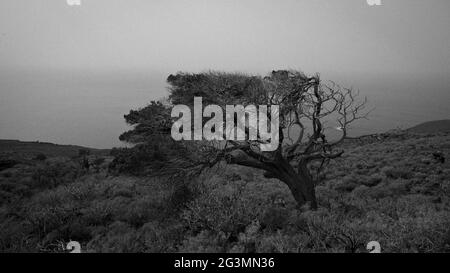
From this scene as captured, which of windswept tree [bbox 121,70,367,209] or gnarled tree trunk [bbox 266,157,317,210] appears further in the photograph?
A: gnarled tree trunk [bbox 266,157,317,210]

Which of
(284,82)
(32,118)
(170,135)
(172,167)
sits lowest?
(172,167)

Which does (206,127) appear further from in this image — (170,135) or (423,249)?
(423,249)

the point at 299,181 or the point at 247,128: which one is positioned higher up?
the point at 247,128

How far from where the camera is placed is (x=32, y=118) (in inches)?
5915

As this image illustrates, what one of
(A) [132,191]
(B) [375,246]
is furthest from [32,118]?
(B) [375,246]

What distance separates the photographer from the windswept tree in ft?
33.4

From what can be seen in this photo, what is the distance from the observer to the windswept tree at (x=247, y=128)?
10.2 metres

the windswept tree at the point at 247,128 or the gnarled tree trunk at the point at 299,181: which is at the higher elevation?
the windswept tree at the point at 247,128

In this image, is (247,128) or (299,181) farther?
(299,181)

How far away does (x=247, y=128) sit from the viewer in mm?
9867

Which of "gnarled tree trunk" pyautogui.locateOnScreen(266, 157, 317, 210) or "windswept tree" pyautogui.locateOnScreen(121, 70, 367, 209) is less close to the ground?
"windswept tree" pyautogui.locateOnScreen(121, 70, 367, 209)

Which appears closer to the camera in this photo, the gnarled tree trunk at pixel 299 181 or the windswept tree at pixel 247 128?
the windswept tree at pixel 247 128

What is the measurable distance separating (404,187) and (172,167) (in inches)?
448
